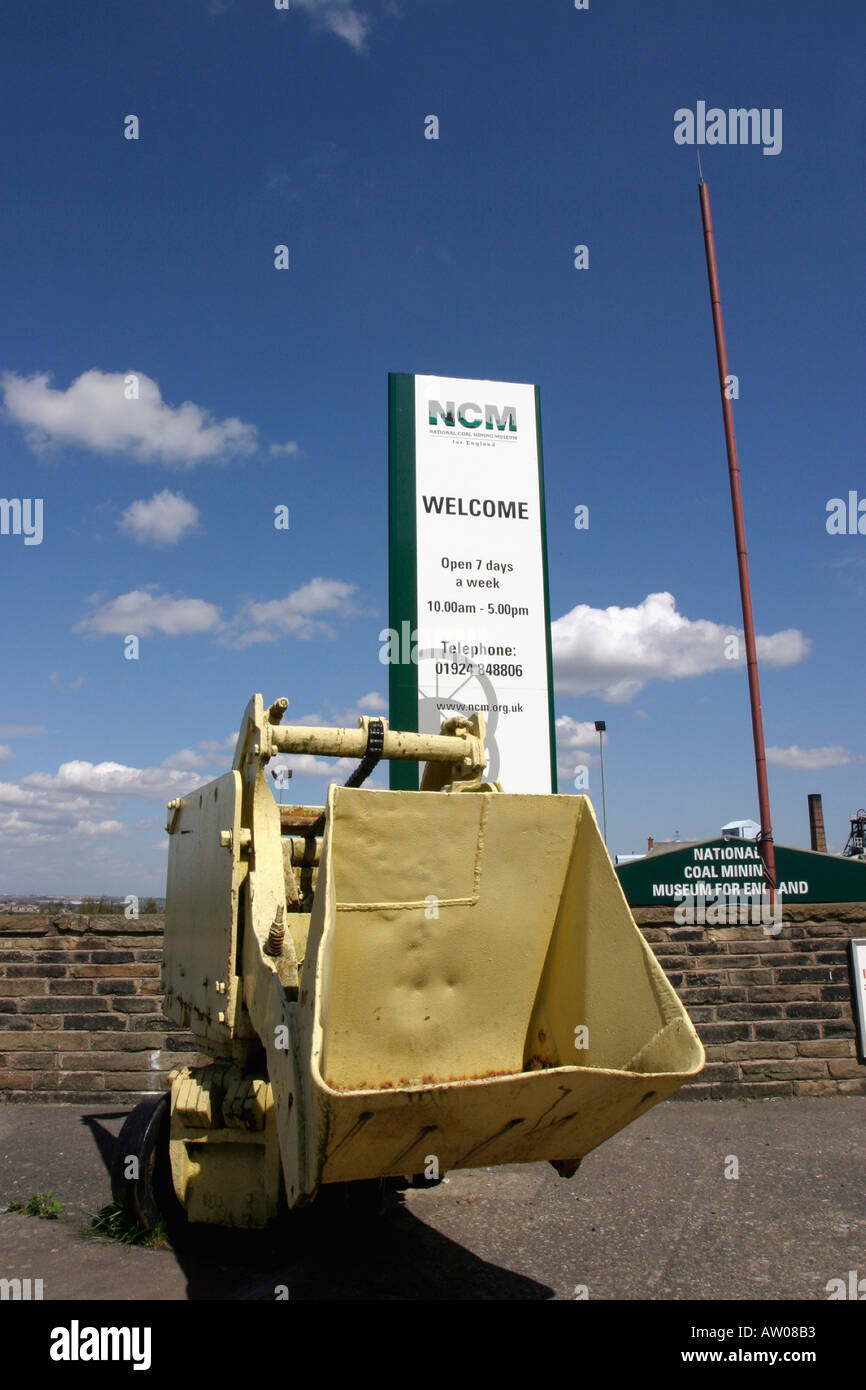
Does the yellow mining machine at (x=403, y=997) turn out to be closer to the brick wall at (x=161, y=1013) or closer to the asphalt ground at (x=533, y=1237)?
the asphalt ground at (x=533, y=1237)

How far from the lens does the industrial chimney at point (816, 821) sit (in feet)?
103

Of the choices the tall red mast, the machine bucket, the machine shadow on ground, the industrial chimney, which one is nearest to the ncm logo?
the tall red mast

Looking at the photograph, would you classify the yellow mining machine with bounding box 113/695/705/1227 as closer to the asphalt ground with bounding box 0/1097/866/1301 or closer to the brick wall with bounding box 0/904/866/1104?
the asphalt ground with bounding box 0/1097/866/1301

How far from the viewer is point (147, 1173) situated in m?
4.70

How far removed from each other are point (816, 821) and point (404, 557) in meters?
26.8

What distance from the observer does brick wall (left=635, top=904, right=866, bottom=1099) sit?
791cm

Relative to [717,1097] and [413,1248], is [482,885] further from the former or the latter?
[717,1097]

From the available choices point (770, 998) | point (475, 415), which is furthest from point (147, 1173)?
point (475, 415)

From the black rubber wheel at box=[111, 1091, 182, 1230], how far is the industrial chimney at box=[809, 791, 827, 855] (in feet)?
98.8

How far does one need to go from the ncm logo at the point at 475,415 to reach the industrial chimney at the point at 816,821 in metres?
25.9

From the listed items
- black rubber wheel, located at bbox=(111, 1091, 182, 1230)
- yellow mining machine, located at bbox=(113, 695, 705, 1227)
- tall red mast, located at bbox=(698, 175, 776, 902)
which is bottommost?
black rubber wheel, located at bbox=(111, 1091, 182, 1230)

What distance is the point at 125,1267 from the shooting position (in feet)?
14.3

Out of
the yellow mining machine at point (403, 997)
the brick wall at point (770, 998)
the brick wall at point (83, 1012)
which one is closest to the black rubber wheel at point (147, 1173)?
the yellow mining machine at point (403, 997)
